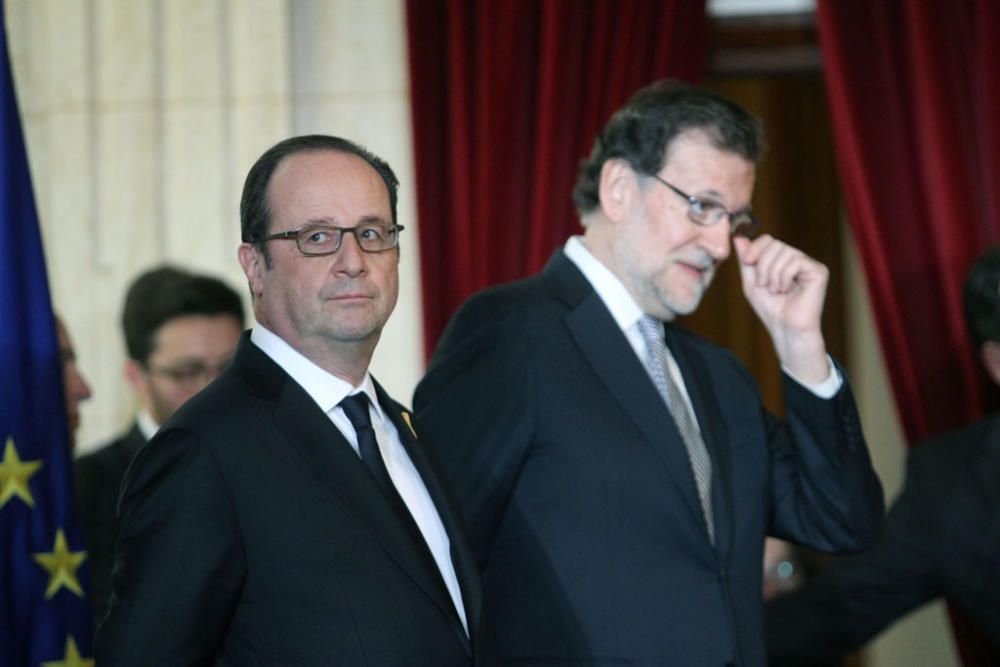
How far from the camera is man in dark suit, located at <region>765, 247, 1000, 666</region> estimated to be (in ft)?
10.6

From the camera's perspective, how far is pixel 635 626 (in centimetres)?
237

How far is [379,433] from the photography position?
6.51ft

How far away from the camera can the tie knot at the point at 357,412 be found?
6.16ft

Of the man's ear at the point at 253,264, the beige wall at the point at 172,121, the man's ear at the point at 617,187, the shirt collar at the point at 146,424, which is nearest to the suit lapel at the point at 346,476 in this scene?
the man's ear at the point at 253,264

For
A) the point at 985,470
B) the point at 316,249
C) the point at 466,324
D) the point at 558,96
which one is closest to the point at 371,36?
the point at 558,96

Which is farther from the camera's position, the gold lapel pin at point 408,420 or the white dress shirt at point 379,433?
the gold lapel pin at point 408,420

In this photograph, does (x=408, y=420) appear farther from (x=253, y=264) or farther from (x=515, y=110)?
(x=515, y=110)

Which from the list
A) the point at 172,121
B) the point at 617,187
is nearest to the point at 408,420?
the point at 617,187

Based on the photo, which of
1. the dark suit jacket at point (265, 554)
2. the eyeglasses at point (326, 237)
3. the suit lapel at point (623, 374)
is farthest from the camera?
the suit lapel at point (623, 374)

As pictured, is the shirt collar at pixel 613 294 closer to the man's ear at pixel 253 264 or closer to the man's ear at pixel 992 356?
the man's ear at pixel 253 264

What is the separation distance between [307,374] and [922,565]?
6.52 feet

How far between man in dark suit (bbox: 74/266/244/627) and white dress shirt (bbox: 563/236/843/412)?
Result: 119 cm

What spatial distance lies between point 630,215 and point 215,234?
1784mm

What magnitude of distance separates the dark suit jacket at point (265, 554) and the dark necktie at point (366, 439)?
44 mm
